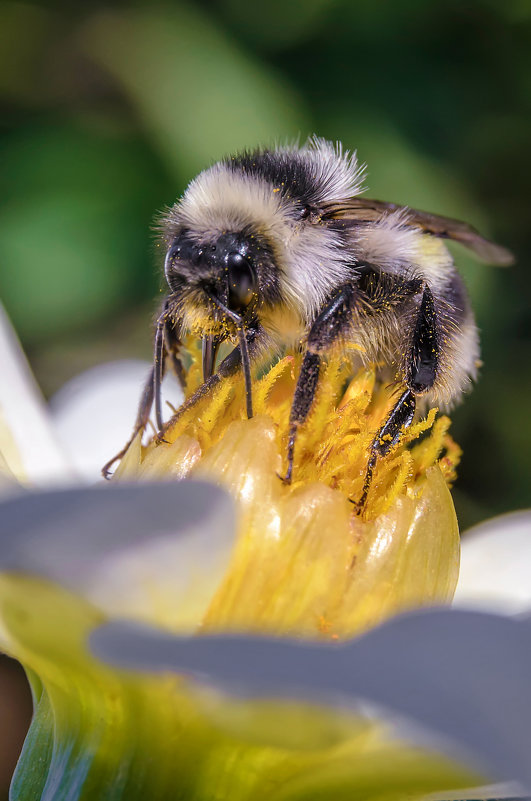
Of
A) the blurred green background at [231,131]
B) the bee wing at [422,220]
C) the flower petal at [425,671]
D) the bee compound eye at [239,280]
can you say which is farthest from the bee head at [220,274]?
the blurred green background at [231,131]

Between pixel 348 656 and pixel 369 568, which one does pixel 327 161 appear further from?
pixel 348 656

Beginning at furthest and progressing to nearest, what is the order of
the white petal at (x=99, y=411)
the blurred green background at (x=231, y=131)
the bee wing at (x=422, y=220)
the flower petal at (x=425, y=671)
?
the blurred green background at (x=231, y=131), the white petal at (x=99, y=411), the bee wing at (x=422, y=220), the flower petal at (x=425, y=671)

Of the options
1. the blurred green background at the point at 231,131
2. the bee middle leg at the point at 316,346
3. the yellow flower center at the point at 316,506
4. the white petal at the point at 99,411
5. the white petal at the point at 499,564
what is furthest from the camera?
the blurred green background at the point at 231,131

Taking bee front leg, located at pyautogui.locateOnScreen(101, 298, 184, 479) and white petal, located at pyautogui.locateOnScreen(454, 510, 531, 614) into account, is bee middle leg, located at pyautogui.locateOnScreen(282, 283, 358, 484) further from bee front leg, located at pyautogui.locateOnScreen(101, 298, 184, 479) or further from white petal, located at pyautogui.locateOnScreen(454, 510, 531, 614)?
white petal, located at pyautogui.locateOnScreen(454, 510, 531, 614)

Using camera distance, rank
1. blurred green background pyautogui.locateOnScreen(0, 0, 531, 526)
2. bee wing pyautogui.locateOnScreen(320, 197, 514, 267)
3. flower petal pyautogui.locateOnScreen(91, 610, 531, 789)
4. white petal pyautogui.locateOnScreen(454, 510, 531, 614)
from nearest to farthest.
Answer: flower petal pyautogui.locateOnScreen(91, 610, 531, 789)
bee wing pyautogui.locateOnScreen(320, 197, 514, 267)
white petal pyautogui.locateOnScreen(454, 510, 531, 614)
blurred green background pyautogui.locateOnScreen(0, 0, 531, 526)

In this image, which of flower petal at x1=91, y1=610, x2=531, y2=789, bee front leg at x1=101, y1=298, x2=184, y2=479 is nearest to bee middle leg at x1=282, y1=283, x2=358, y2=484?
bee front leg at x1=101, y1=298, x2=184, y2=479

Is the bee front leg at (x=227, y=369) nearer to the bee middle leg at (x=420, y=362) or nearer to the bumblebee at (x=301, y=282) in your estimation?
the bumblebee at (x=301, y=282)
